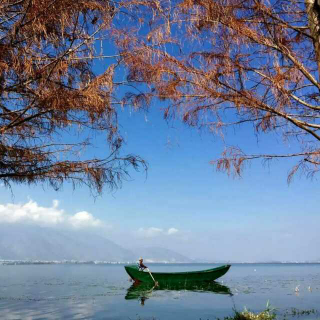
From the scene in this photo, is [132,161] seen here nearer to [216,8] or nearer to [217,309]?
[216,8]

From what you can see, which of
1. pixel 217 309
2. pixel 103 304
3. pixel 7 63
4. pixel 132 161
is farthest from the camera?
pixel 103 304

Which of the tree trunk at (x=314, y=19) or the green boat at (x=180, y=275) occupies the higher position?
the tree trunk at (x=314, y=19)

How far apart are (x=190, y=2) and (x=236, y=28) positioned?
0.69m

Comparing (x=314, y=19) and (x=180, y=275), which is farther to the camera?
(x=180, y=275)

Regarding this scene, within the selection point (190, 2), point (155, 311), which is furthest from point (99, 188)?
point (155, 311)

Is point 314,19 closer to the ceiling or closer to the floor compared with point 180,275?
Answer: closer to the ceiling

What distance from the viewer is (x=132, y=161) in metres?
5.95

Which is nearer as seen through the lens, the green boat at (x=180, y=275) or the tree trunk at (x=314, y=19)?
the tree trunk at (x=314, y=19)

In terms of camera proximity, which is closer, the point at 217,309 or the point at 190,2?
the point at 190,2

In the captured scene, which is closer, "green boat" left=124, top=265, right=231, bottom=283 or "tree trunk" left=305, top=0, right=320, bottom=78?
"tree trunk" left=305, top=0, right=320, bottom=78

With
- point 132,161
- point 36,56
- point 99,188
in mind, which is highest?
point 36,56

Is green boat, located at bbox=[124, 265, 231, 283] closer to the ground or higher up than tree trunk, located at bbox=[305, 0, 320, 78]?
closer to the ground

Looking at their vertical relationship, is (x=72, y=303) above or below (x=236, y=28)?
below

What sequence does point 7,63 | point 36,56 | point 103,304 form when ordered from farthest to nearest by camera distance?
point 103,304, point 36,56, point 7,63
